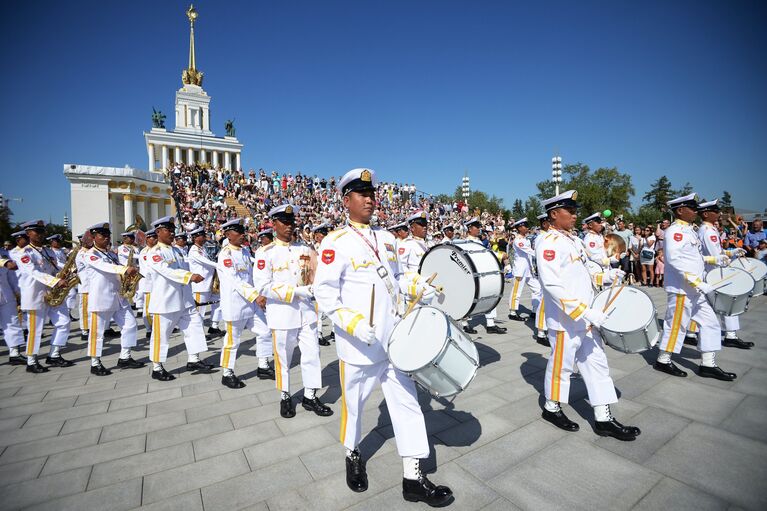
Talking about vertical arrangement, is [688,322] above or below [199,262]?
below

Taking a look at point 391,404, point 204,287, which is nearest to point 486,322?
point 391,404

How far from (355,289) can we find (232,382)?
348cm

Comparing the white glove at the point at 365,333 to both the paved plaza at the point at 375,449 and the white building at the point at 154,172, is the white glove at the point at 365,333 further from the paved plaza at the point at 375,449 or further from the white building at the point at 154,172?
the white building at the point at 154,172

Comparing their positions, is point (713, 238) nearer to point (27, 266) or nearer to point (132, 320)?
point (132, 320)

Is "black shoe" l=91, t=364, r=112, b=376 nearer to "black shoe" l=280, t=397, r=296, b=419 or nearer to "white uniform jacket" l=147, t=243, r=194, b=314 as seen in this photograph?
"white uniform jacket" l=147, t=243, r=194, b=314

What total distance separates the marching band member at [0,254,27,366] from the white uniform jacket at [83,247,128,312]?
175 centimetres

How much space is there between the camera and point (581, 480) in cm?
301

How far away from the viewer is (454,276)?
17.0 ft

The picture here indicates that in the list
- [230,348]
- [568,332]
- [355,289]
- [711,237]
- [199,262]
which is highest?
[711,237]

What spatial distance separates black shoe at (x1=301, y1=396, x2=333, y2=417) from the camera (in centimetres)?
439

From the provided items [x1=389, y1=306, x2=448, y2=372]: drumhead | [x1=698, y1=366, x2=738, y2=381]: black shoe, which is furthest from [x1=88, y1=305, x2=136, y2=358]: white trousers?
[x1=698, y1=366, x2=738, y2=381]: black shoe

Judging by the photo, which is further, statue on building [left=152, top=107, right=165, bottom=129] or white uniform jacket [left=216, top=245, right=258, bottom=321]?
statue on building [left=152, top=107, right=165, bottom=129]

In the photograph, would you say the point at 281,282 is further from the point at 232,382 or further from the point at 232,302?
the point at 232,382

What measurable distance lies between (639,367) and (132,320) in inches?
336
